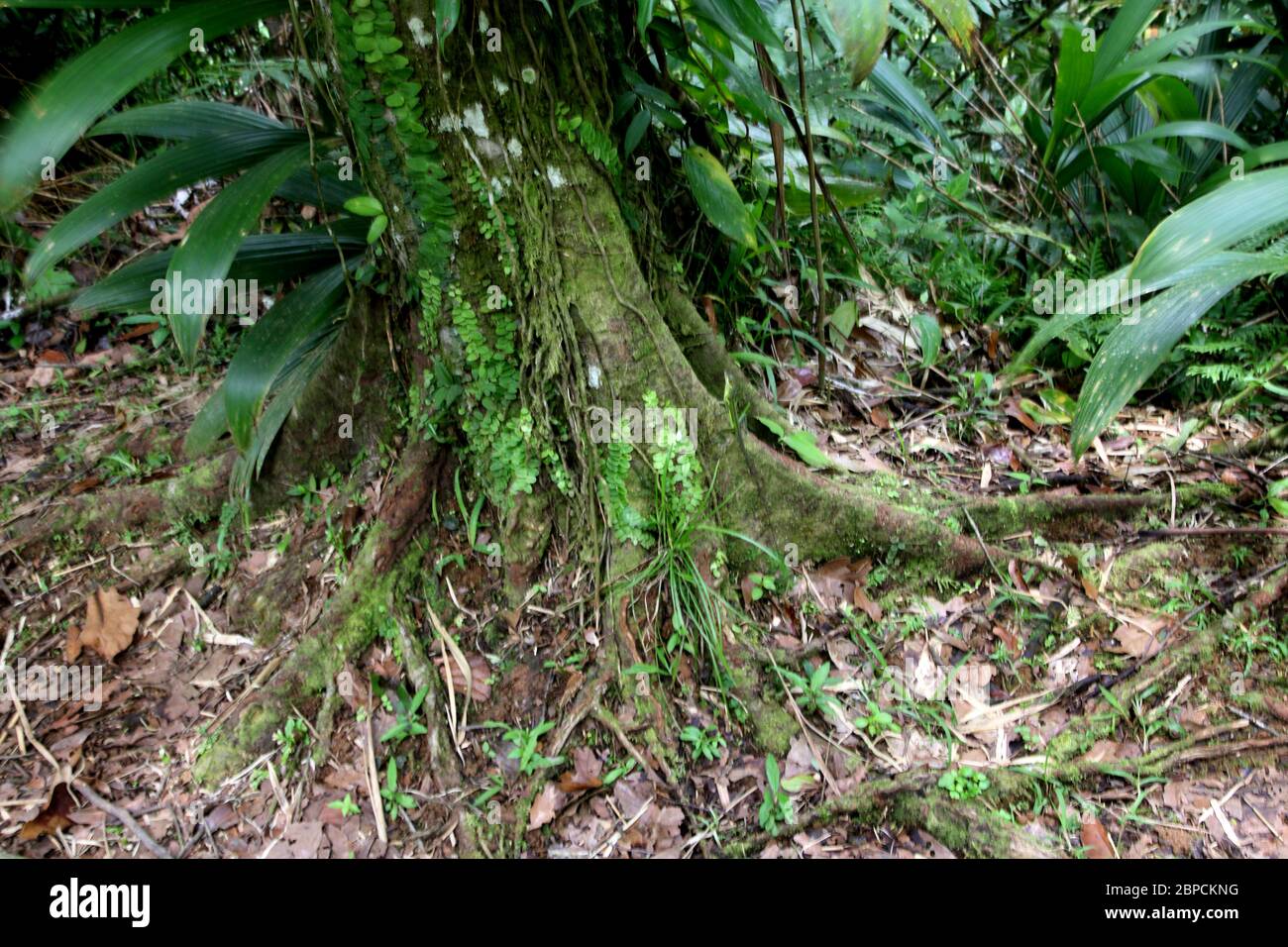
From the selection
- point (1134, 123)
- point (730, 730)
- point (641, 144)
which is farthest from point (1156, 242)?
point (1134, 123)

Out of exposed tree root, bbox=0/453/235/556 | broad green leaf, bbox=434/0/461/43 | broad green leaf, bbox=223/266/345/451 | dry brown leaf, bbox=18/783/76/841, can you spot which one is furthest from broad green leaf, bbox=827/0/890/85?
dry brown leaf, bbox=18/783/76/841

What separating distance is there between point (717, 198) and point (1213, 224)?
1.14m

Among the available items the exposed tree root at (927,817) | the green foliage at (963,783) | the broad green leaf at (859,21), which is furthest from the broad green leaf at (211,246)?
the green foliage at (963,783)

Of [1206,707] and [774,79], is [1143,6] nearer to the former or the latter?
[774,79]

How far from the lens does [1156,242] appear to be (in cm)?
187

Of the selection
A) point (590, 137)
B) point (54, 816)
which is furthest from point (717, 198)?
point (54, 816)

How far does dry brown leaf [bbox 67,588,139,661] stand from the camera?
7.42 ft

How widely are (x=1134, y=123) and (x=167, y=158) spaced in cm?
330

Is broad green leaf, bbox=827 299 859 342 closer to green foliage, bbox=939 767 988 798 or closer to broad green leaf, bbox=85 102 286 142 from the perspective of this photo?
green foliage, bbox=939 767 988 798

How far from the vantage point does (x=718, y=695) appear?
2.04 meters

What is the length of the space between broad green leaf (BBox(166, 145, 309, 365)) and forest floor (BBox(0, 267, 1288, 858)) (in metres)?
0.67

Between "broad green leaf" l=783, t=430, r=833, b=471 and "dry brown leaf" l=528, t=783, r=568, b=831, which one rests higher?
"broad green leaf" l=783, t=430, r=833, b=471

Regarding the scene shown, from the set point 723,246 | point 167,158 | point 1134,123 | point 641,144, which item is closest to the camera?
point 167,158

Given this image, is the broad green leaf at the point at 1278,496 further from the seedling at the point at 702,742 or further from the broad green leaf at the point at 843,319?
the seedling at the point at 702,742
